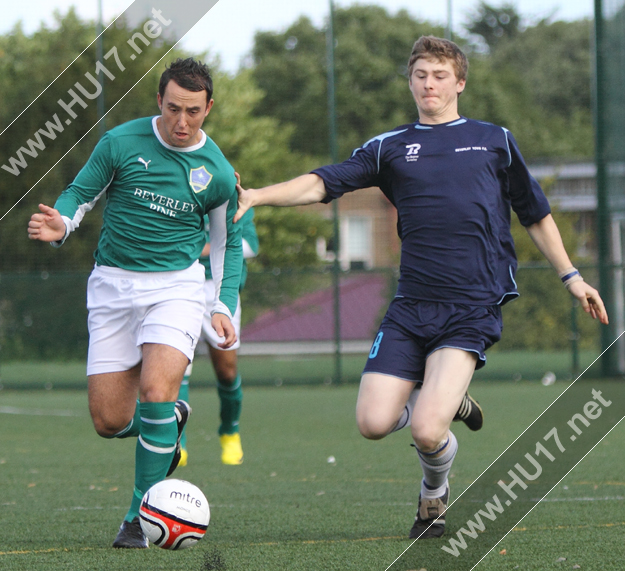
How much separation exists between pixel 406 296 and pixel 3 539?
2222mm

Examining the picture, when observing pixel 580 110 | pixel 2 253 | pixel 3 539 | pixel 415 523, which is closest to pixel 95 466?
pixel 3 539

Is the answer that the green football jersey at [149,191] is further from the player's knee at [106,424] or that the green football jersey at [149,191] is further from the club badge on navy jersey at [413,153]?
the club badge on navy jersey at [413,153]

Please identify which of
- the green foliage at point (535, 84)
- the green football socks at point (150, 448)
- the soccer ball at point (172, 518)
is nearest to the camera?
the soccer ball at point (172, 518)

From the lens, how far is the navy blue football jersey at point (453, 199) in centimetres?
432

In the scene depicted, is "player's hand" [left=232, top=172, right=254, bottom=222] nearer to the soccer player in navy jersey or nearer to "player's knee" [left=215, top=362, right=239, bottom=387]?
the soccer player in navy jersey

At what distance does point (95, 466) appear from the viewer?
283 inches

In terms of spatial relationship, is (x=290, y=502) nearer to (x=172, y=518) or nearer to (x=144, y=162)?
(x=172, y=518)

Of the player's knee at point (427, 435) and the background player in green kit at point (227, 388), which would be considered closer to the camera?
the player's knee at point (427, 435)

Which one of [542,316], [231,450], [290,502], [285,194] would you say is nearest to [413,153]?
[285,194]

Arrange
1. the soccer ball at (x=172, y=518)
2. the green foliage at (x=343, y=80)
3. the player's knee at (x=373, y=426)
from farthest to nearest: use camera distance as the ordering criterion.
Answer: the green foliage at (x=343, y=80) → the player's knee at (x=373, y=426) → the soccer ball at (x=172, y=518)

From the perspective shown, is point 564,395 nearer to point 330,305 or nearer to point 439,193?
point 330,305

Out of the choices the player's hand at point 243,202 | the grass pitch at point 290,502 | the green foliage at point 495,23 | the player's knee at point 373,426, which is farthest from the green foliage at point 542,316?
the green foliage at point 495,23

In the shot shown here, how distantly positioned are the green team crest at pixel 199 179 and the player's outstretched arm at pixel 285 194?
321 mm

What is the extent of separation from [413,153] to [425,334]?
85 centimetres
